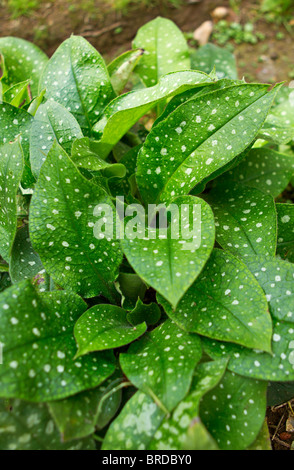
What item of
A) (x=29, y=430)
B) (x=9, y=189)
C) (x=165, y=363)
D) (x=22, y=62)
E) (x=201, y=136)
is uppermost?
(x=22, y=62)

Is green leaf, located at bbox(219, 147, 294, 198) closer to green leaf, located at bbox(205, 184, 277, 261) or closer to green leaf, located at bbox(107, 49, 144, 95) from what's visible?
green leaf, located at bbox(205, 184, 277, 261)

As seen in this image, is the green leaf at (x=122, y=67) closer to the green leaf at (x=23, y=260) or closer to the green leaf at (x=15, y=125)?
the green leaf at (x=15, y=125)

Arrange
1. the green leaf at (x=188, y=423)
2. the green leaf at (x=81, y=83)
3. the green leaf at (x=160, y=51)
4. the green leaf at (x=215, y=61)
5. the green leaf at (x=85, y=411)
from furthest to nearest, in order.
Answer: the green leaf at (x=215, y=61), the green leaf at (x=160, y=51), the green leaf at (x=81, y=83), the green leaf at (x=85, y=411), the green leaf at (x=188, y=423)

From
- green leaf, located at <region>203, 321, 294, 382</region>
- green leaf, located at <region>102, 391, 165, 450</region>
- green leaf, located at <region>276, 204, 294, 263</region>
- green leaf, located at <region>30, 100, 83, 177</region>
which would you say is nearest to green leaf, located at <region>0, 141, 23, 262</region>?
green leaf, located at <region>30, 100, 83, 177</region>

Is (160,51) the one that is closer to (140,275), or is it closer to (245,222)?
(245,222)

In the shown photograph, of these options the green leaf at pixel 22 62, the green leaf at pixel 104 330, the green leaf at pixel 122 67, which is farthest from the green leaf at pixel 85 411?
the green leaf at pixel 22 62

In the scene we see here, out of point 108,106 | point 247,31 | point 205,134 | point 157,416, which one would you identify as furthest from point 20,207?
point 247,31

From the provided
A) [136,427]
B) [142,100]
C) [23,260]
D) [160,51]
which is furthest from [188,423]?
[160,51]
